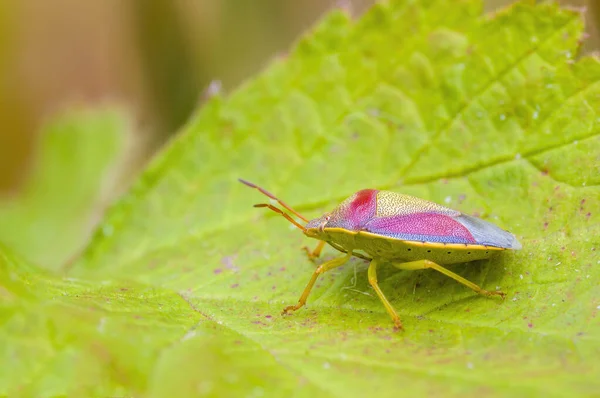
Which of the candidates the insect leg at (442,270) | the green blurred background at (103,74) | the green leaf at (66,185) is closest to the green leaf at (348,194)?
the insect leg at (442,270)

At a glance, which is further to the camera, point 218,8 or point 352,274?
point 218,8

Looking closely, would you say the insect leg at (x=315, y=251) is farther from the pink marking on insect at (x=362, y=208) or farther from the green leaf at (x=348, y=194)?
the pink marking on insect at (x=362, y=208)

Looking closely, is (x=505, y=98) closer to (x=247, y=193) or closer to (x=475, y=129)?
(x=475, y=129)

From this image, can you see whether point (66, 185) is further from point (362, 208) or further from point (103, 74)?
point (362, 208)

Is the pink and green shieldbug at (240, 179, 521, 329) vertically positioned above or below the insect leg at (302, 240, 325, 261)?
above

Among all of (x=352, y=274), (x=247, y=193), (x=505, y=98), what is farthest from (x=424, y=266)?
(x=247, y=193)

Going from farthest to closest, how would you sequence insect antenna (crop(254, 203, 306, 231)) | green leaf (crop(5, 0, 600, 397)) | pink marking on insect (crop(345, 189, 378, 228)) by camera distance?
insect antenna (crop(254, 203, 306, 231)) → pink marking on insect (crop(345, 189, 378, 228)) → green leaf (crop(5, 0, 600, 397))

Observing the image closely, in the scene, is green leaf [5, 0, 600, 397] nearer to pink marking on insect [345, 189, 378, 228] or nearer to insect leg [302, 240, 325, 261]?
insect leg [302, 240, 325, 261]

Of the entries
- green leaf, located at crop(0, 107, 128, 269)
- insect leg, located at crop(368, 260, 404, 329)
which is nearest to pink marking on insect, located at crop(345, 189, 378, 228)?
insect leg, located at crop(368, 260, 404, 329)
